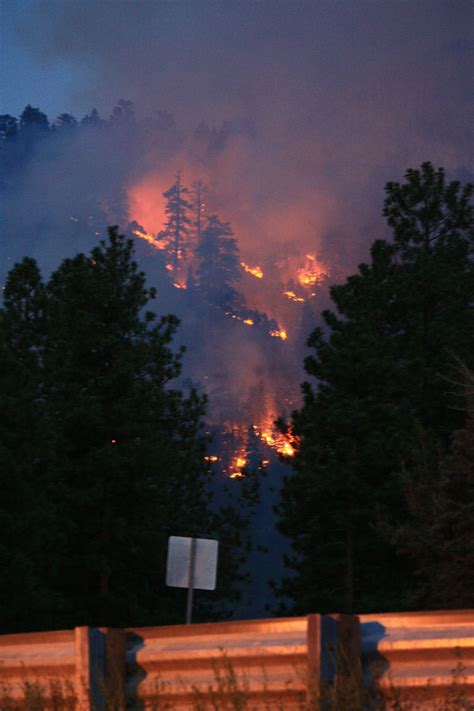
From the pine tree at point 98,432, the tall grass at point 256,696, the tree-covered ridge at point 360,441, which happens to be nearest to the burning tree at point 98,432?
the pine tree at point 98,432

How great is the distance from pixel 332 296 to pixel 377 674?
35.1 metres

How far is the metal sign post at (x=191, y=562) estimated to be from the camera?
16188 mm

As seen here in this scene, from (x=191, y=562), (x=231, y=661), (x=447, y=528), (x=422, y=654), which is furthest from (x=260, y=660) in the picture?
(x=447, y=528)

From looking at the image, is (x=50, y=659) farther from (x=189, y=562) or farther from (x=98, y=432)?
(x=98, y=432)

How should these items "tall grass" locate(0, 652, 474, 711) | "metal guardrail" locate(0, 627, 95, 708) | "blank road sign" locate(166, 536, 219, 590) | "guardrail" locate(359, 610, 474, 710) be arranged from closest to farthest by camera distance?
1. "tall grass" locate(0, 652, 474, 711)
2. "guardrail" locate(359, 610, 474, 710)
3. "metal guardrail" locate(0, 627, 95, 708)
4. "blank road sign" locate(166, 536, 219, 590)

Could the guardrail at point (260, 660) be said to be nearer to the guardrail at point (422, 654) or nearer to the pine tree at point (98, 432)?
the guardrail at point (422, 654)

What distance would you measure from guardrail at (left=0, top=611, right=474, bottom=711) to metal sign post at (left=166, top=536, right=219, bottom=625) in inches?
299

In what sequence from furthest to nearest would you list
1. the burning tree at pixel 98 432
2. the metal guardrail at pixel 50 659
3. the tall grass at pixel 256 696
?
the burning tree at pixel 98 432, the metal guardrail at pixel 50 659, the tall grass at pixel 256 696

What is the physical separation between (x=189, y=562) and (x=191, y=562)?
3cm

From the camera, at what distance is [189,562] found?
16250mm

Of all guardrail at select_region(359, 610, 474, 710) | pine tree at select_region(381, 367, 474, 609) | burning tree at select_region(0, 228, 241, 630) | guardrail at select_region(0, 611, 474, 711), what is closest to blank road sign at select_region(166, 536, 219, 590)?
guardrail at select_region(0, 611, 474, 711)

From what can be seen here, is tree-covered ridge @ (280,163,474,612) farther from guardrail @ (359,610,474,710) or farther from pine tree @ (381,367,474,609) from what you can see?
guardrail @ (359,610,474,710)

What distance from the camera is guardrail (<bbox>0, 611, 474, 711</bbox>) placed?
7.43 meters

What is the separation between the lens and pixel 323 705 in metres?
7.20
